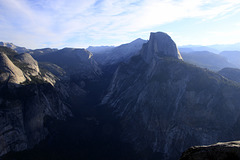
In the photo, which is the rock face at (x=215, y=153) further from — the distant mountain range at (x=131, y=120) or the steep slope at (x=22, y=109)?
the steep slope at (x=22, y=109)

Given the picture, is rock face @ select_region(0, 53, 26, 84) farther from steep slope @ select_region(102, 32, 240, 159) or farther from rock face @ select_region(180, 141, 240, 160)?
rock face @ select_region(180, 141, 240, 160)

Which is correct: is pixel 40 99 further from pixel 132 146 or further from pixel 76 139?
pixel 132 146

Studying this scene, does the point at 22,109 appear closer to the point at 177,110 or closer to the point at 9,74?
the point at 9,74

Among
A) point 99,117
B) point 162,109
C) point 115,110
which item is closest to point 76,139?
point 99,117

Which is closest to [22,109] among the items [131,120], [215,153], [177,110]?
[131,120]

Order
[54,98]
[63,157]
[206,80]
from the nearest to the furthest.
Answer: [63,157] → [206,80] → [54,98]

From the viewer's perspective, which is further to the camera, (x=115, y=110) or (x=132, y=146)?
(x=115, y=110)

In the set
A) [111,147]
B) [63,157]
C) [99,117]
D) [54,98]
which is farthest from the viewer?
[99,117]
